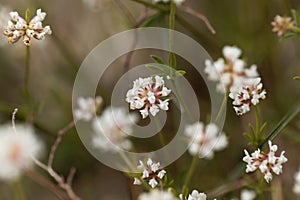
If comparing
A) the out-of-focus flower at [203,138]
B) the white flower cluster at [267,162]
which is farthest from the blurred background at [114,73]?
the white flower cluster at [267,162]

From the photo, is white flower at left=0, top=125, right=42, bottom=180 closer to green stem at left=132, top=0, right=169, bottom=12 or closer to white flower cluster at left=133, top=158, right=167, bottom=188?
white flower cluster at left=133, top=158, right=167, bottom=188

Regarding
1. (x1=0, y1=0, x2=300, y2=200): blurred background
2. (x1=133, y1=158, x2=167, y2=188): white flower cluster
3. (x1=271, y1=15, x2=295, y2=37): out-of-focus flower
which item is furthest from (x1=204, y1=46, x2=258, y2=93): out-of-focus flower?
(x1=0, y1=0, x2=300, y2=200): blurred background

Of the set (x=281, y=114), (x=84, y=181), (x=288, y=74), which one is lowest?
(x=84, y=181)

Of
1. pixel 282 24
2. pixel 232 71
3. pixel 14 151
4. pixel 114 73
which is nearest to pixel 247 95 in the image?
pixel 232 71

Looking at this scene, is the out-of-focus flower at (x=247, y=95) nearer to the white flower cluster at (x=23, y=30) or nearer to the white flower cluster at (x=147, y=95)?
the white flower cluster at (x=147, y=95)

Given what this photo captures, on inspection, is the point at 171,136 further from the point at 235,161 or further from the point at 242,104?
the point at 242,104

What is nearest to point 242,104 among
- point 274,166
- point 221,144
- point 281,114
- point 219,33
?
point 274,166
